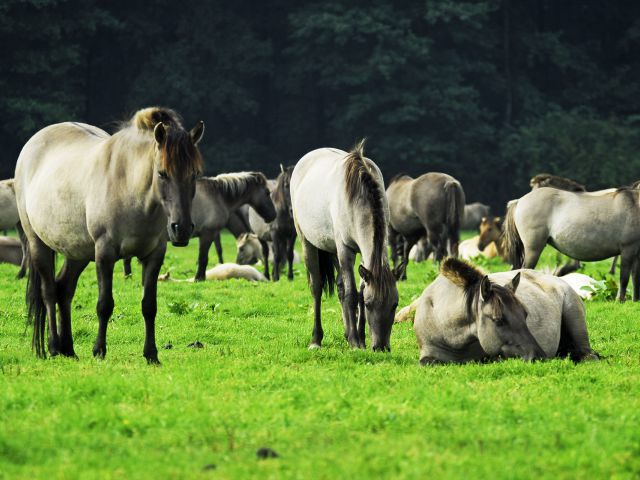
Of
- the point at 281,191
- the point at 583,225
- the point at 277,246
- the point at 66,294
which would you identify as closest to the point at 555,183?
the point at 583,225

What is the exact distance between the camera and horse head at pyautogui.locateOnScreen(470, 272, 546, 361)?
8.99m

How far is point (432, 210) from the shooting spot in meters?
20.6

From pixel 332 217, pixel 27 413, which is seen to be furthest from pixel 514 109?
pixel 27 413

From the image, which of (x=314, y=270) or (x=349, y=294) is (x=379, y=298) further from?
(x=314, y=270)

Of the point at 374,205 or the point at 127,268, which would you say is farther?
the point at 127,268

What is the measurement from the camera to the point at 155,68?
48.0 metres

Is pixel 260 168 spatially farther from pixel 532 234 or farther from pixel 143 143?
pixel 143 143

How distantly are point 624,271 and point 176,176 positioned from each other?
858cm

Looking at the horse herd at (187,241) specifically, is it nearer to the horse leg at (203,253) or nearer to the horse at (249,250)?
the horse leg at (203,253)

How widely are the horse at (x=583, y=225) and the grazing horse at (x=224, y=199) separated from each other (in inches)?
253

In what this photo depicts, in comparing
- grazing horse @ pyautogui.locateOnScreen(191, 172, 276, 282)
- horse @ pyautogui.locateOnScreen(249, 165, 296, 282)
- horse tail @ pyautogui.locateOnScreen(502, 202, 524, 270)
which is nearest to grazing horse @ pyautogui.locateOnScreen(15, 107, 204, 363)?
horse tail @ pyautogui.locateOnScreen(502, 202, 524, 270)

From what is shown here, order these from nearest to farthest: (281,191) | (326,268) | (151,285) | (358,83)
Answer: (151,285) → (326,268) → (281,191) → (358,83)

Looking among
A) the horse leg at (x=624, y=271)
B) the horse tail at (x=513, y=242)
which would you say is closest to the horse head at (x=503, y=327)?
the horse leg at (x=624, y=271)

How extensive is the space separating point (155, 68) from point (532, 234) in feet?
114
